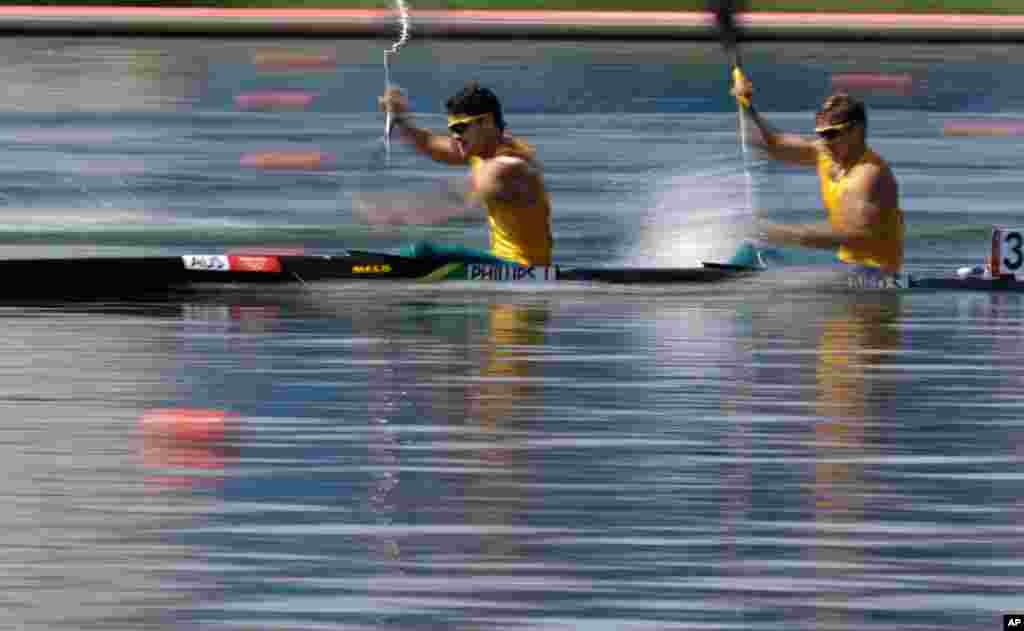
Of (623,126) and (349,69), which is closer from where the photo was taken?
(623,126)

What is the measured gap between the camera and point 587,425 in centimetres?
1194

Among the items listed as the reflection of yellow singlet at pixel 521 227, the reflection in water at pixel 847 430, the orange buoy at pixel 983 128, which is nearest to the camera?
the reflection in water at pixel 847 430

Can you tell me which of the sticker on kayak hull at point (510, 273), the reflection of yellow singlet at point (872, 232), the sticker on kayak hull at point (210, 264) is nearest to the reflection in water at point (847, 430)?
the reflection of yellow singlet at point (872, 232)

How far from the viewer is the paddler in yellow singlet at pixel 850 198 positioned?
16.5 meters

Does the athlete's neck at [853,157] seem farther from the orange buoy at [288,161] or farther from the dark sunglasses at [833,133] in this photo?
the orange buoy at [288,161]

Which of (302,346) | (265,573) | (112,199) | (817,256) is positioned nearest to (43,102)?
(112,199)

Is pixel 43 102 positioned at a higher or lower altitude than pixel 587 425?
higher

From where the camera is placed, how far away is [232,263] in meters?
16.9

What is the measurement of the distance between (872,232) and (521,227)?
196 centimetres

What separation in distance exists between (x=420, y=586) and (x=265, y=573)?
1.56ft

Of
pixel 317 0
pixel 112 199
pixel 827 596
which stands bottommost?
pixel 827 596

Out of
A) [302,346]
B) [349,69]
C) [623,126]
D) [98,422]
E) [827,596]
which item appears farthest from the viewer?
[349,69]

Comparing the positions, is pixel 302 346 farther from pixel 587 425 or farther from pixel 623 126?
pixel 623 126

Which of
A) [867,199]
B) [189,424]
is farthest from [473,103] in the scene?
[189,424]
